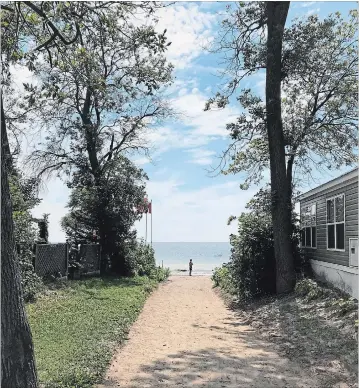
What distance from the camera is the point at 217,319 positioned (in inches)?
456

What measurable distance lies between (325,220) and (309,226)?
2.38m

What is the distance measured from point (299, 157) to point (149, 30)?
12.6 m

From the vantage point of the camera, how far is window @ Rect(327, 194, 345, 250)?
42.4 feet

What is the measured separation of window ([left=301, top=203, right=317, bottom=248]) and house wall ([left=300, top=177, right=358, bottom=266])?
194mm

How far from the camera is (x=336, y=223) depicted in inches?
532

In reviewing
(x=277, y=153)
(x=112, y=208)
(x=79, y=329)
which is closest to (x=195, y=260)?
(x=112, y=208)

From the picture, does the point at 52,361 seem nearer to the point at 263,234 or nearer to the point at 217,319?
the point at 217,319

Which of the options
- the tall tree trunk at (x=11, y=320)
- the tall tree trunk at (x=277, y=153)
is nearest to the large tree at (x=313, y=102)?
the tall tree trunk at (x=277, y=153)

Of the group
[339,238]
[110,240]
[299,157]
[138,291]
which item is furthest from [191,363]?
[110,240]

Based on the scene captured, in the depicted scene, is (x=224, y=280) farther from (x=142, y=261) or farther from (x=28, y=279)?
(x=28, y=279)

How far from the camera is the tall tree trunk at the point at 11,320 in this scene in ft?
15.3

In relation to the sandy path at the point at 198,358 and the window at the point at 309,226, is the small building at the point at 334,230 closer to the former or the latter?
the window at the point at 309,226

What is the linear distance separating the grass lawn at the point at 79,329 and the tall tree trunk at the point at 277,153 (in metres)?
4.57

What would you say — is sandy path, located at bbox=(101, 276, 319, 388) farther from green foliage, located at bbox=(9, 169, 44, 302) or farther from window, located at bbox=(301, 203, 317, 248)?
window, located at bbox=(301, 203, 317, 248)
